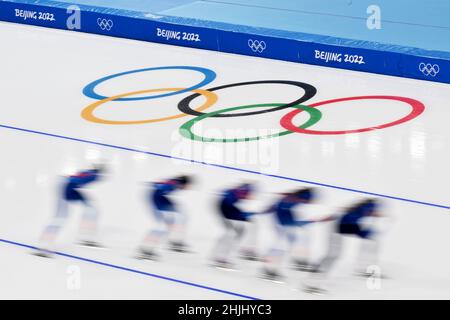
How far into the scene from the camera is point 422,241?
6.74 m

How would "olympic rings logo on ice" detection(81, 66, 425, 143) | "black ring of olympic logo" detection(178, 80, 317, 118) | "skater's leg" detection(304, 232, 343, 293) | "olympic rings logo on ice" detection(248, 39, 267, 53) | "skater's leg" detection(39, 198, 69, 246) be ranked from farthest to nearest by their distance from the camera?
"olympic rings logo on ice" detection(248, 39, 267, 53) < "black ring of olympic logo" detection(178, 80, 317, 118) < "olympic rings logo on ice" detection(81, 66, 425, 143) < "skater's leg" detection(39, 198, 69, 246) < "skater's leg" detection(304, 232, 343, 293)

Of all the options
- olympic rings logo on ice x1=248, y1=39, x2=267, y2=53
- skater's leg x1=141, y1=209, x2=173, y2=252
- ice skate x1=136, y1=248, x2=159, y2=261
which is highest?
olympic rings logo on ice x1=248, y1=39, x2=267, y2=53

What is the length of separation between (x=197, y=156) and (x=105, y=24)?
380 cm

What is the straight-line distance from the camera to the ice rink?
631 cm

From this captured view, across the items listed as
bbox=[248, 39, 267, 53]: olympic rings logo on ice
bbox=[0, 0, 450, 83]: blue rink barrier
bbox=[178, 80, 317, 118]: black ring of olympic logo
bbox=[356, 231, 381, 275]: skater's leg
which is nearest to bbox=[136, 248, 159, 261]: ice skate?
bbox=[356, 231, 381, 275]: skater's leg

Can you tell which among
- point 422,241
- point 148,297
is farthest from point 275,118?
point 148,297

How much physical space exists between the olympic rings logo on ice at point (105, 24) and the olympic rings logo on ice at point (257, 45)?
1717 millimetres

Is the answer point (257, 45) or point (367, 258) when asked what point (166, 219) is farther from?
point (257, 45)

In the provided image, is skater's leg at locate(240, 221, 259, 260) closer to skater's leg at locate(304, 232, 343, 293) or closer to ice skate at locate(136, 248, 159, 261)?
skater's leg at locate(304, 232, 343, 293)

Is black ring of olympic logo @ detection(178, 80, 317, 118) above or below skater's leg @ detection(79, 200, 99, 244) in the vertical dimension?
above

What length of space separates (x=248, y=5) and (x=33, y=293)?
20.1ft

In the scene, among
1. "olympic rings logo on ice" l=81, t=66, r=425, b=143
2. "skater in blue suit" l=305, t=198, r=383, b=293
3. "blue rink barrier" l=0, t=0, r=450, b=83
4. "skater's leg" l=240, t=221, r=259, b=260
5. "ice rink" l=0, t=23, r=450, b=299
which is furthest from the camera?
"blue rink barrier" l=0, t=0, r=450, b=83

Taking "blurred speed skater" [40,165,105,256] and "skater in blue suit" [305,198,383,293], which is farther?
"blurred speed skater" [40,165,105,256]

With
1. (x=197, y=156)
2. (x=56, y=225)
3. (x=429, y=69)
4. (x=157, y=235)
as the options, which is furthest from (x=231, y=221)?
(x=429, y=69)
